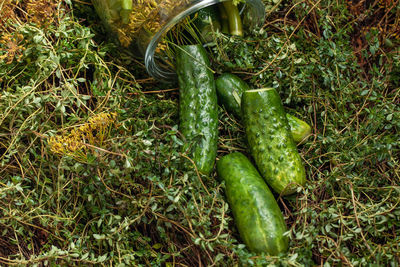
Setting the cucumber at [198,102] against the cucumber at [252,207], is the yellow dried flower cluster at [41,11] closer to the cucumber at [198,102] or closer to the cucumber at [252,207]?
the cucumber at [198,102]

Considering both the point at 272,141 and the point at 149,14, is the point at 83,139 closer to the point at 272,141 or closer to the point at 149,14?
the point at 149,14

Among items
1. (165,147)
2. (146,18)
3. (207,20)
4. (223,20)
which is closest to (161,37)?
(146,18)

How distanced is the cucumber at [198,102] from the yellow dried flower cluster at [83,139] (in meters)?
0.35

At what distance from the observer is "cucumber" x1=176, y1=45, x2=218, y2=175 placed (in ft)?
5.72

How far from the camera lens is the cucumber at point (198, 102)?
68.6 inches

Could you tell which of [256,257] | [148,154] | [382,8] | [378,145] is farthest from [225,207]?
[382,8]

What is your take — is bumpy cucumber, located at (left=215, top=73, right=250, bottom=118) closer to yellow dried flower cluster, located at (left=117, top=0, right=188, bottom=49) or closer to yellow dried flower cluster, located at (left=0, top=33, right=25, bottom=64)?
yellow dried flower cluster, located at (left=117, top=0, right=188, bottom=49)

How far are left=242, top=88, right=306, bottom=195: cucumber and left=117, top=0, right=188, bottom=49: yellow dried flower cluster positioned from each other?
516 mm

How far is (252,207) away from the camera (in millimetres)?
1609

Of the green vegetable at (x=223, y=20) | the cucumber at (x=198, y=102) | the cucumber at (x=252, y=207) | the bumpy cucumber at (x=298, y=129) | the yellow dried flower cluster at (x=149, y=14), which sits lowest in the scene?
the cucumber at (x=252, y=207)

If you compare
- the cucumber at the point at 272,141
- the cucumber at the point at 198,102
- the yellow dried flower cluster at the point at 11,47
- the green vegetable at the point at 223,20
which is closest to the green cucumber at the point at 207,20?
the green vegetable at the point at 223,20

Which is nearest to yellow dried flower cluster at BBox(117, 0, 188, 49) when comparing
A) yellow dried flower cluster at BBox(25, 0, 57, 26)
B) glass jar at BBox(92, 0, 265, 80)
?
glass jar at BBox(92, 0, 265, 80)

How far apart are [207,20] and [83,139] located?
0.85 metres

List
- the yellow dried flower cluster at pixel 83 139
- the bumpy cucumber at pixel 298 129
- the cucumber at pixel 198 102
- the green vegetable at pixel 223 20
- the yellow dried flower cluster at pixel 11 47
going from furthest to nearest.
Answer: the green vegetable at pixel 223 20 < the bumpy cucumber at pixel 298 129 < the cucumber at pixel 198 102 < the yellow dried flower cluster at pixel 11 47 < the yellow dried flower cluster at pixel 83 139
